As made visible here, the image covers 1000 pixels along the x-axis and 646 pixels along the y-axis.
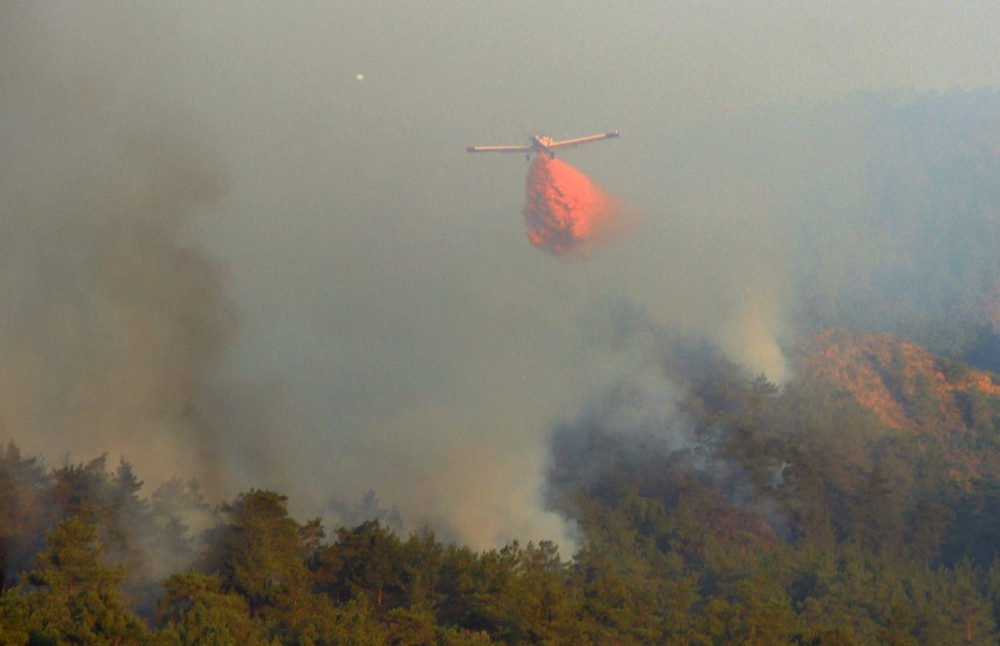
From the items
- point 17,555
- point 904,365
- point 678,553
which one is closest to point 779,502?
point 678,553

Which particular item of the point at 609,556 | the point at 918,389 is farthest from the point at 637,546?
the point at 918,389

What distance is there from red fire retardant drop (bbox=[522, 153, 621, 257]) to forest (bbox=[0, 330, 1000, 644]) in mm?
17071

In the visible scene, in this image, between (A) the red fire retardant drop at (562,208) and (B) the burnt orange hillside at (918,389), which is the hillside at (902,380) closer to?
(B) the burnt orange hillside at (918,389)

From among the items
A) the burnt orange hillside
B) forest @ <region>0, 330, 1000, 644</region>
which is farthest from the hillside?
forest @ <region>0, 330, 1000, 644</region>

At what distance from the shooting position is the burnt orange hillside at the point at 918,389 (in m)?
131

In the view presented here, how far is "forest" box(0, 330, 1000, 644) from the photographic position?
6119 cm

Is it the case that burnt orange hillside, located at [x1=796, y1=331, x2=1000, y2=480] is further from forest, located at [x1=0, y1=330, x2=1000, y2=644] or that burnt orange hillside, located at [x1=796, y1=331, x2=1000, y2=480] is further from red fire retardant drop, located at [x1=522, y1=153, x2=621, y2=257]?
red fire retardant drop, located at [x1=522, y1=153, x2=621, y2=257]

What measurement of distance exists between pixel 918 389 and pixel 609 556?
65.0 metres

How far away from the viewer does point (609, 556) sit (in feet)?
287

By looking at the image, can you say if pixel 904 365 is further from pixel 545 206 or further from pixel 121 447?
pixel 121 447

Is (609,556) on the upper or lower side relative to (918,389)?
lower

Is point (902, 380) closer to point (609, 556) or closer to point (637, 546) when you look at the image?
point (637, 546)

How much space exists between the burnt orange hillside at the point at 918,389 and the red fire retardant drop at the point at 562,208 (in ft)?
113

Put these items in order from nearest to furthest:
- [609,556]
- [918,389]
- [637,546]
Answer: [609,556]
[637,546]
[918,389]
